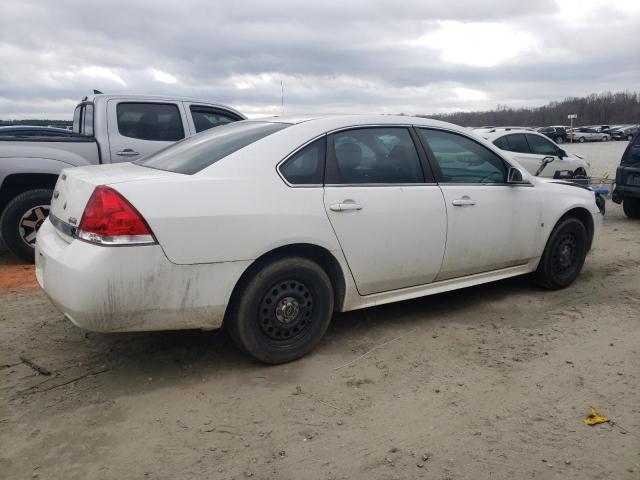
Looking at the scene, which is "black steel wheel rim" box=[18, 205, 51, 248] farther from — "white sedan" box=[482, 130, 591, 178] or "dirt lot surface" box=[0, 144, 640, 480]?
"white sedan" box=[482, 130, 591, 178]

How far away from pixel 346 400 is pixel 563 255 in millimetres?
3058

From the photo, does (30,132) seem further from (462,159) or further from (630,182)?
(630,182)

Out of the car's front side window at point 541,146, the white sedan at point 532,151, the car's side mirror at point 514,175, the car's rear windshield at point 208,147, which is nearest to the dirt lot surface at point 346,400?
the car's side mirror at point 514,175

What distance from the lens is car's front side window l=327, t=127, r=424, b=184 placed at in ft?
12.8

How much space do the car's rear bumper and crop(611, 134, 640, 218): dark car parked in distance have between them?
850cm

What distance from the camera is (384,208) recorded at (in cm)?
395

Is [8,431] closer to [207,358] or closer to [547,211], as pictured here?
[207,358]

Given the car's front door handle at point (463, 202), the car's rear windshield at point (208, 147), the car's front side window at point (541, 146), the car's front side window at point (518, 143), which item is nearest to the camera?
the car's rear windshield at point (208, 147)

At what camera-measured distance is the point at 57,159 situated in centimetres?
614

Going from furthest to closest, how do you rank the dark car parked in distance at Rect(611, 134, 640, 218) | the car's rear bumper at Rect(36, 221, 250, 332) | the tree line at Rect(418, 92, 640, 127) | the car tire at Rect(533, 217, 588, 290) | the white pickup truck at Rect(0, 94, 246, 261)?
the tree line at Rect(418, 92, 640, 127), the dark car parked in distance at Rect(611, 134, 640, 218), the white pickup truck at Rect(0, 94, 246, 261), the car tire at Rect(533, 217, 588, 290), the car's rear bumper at Rect(36, 221, 250, 332)

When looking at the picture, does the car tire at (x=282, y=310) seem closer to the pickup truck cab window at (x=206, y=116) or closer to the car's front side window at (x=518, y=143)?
the pickup truck cab window at (x=206, y=116)

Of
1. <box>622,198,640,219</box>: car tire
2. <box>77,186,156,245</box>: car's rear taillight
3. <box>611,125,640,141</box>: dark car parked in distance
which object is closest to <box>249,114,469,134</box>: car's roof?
<box>77,186,156,245</box>: car's rear taillight

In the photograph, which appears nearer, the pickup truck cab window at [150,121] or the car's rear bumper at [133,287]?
the car's rear bumper at [133,287]

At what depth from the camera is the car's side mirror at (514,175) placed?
188 inches
